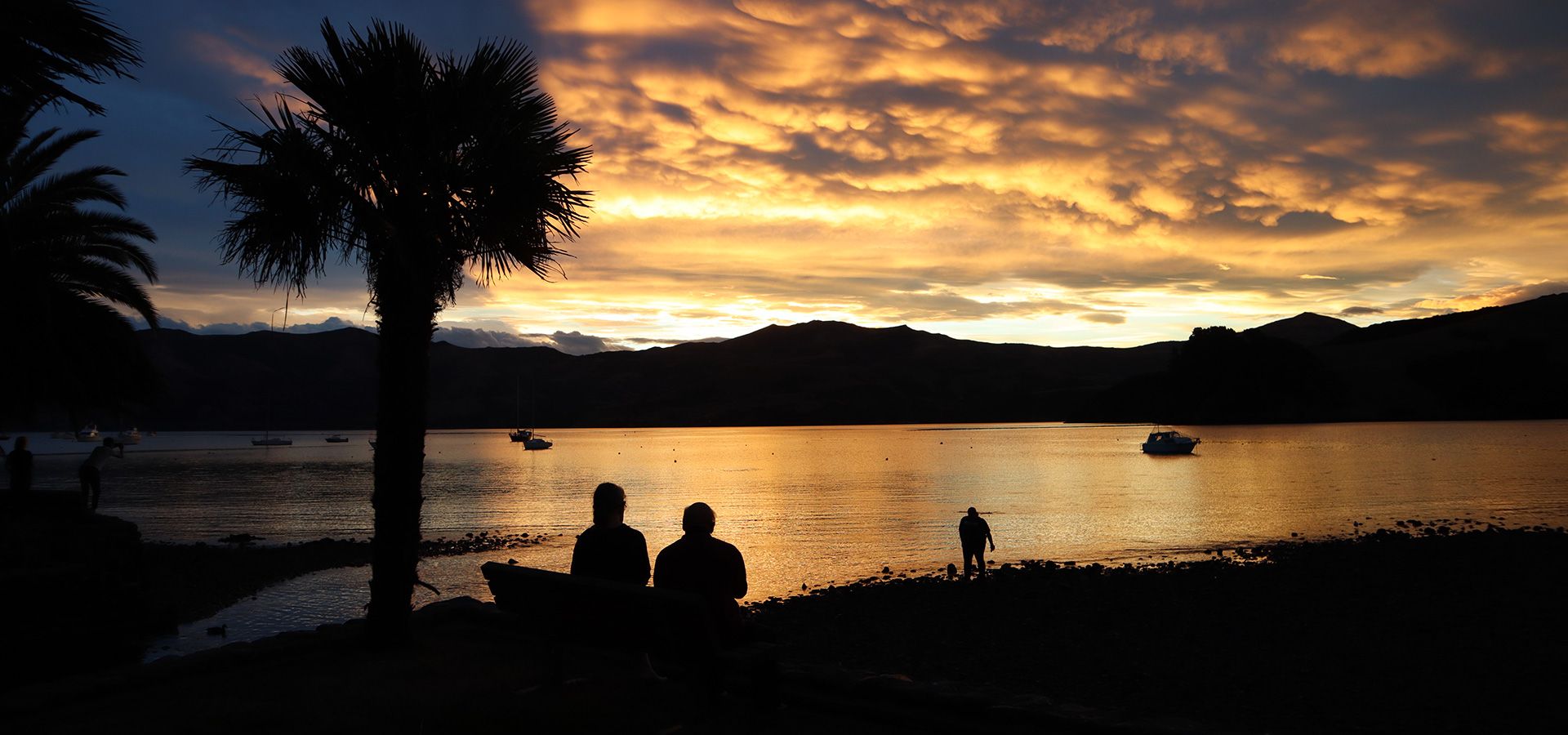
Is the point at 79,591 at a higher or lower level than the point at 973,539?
higher

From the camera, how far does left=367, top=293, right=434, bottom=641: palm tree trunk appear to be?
8.54 meters

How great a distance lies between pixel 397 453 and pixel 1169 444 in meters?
103

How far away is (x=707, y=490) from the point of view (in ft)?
209

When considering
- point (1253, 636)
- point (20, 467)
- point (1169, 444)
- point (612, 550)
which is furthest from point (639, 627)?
point (1169, 444)

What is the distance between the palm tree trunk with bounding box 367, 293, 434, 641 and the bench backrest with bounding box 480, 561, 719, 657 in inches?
45.5

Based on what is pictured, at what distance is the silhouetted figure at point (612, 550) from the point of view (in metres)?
7.36

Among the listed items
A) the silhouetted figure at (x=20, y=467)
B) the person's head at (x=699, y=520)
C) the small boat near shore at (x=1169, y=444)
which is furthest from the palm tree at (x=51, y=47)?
the small boat near shore at (x=1169, y=444)

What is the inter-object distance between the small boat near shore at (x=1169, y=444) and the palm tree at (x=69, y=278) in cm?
9733

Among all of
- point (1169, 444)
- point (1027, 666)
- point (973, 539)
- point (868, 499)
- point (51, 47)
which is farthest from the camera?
point (1169, 444)

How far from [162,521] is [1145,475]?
63.8 metres

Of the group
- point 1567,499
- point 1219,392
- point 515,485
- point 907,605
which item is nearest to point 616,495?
point 907,605

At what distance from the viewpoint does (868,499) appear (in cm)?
5369

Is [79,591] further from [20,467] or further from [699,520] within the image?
[699,520]

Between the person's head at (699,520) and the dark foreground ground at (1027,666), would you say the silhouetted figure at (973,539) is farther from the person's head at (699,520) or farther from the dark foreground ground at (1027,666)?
the person's head at (699,520)
